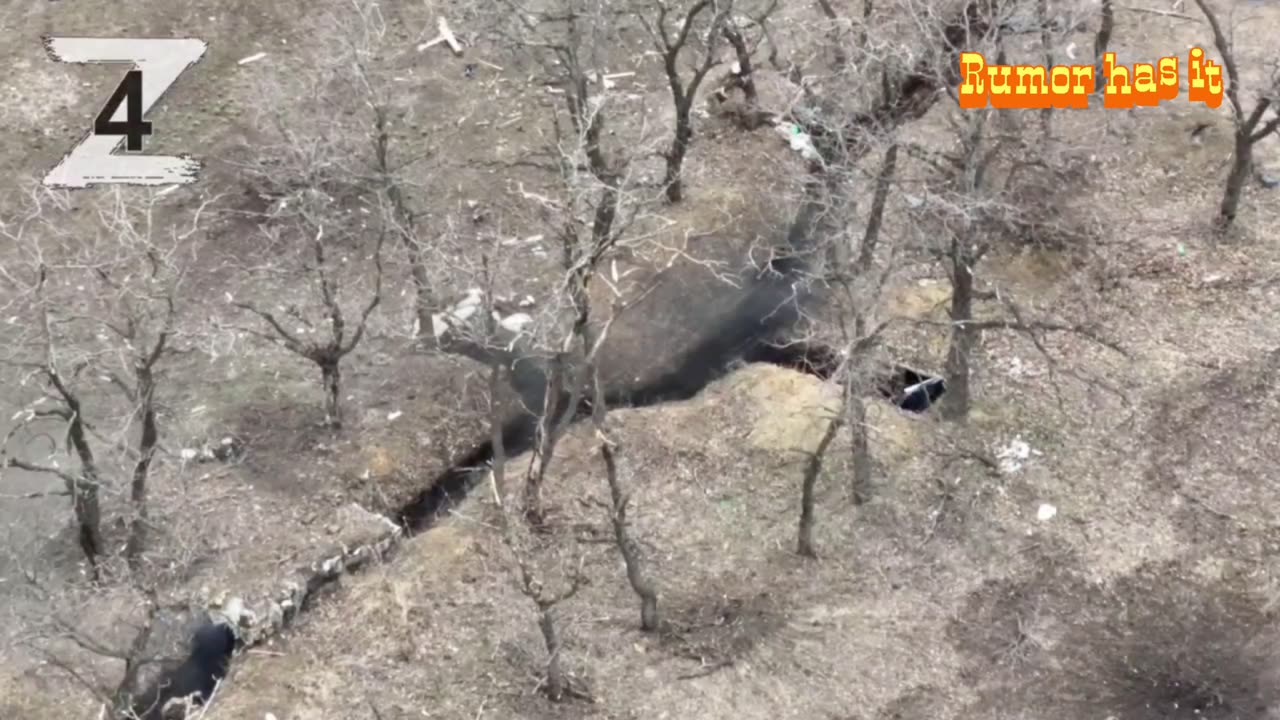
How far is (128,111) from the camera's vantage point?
2186cm

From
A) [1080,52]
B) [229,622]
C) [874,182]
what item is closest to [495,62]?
[874,182]

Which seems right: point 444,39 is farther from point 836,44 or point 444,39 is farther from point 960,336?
point 960,336

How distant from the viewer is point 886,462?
1662 centimetres

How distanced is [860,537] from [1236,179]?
338 inches

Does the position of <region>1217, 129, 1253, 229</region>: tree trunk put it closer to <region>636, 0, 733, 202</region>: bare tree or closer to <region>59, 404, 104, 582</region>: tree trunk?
<region>636, 0, 733, 202</region>: bare tree

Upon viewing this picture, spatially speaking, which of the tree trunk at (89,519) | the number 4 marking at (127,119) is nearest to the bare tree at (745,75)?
the number 4 marking at (127,119)

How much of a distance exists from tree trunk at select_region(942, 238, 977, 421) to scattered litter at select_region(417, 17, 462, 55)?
11112 mm

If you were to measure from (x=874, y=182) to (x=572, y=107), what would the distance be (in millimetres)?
4373

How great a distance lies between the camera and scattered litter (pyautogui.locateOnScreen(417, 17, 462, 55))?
76.9 feet

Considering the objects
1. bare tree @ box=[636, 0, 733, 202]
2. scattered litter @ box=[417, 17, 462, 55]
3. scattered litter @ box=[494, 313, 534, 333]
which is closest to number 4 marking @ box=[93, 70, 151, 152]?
scattered litter @ box=[417, 17, 462, 55]

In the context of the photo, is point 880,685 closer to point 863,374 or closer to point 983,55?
point 863,374

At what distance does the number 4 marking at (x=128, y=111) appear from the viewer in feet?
67.9

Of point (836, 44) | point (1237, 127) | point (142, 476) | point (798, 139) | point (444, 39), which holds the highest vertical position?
point (444, 39)
